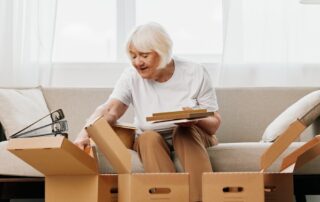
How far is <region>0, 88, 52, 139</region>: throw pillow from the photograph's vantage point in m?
2.66

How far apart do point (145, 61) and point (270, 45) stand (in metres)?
1.22

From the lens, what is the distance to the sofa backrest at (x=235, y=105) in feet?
9.95

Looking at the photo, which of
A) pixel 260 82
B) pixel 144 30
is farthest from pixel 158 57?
pixel 260 82

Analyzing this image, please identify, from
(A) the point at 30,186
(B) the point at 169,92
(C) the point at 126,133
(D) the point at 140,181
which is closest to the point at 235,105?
(B) the point at 169,92

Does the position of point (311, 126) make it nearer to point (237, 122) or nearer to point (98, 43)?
point (237, 122)

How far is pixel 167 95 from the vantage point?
A: 2.59 metres

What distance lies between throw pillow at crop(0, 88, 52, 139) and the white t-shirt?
1.28 feet

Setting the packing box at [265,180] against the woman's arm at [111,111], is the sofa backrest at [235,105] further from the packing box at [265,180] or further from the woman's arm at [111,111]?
the packing box at [265,180]

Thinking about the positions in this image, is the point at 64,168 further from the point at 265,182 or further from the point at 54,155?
the point at 265,182

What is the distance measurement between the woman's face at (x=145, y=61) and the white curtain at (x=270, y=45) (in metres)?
1.00

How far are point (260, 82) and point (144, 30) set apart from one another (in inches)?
46.2

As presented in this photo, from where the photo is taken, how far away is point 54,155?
1827mm

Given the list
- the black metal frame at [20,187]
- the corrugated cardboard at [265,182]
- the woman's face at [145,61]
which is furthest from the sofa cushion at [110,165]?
the corrugated cardboard at [265,182]

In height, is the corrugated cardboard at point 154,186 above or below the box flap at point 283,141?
below
